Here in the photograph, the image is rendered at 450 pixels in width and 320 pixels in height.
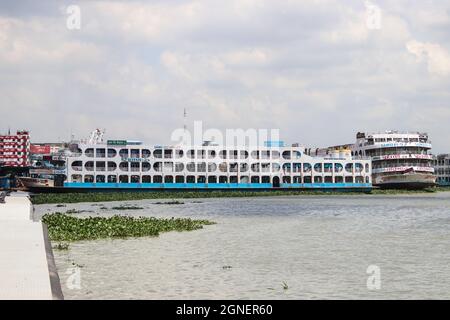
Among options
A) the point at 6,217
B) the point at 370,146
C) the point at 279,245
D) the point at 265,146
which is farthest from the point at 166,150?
the point at 279,245

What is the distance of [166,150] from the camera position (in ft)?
340

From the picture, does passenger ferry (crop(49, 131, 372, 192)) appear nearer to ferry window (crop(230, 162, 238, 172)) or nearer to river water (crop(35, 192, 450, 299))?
ferry window (crop(230, 162, 238, 172))

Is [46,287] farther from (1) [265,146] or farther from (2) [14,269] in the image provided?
(1) [265,146]

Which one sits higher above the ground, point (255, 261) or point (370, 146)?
point (370, 146)

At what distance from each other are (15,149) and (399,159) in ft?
432

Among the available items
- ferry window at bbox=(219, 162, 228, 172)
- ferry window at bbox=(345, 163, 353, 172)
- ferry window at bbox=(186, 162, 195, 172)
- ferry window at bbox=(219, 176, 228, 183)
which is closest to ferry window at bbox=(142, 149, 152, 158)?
ferry window at bbox=(186, 162, 195, 172)

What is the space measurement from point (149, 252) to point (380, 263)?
9.00 m

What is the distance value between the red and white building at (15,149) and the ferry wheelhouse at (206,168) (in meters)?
99.8

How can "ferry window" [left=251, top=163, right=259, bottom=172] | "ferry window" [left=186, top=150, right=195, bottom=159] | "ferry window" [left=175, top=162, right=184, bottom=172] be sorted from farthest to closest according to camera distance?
"ferry window" [left=251, top=163, right=259, bottom=172]
"ferry window" [left=186, top=150, right=195, bottom=159]
"ferry window" [left=175, top=162, right=184, bottom=172]

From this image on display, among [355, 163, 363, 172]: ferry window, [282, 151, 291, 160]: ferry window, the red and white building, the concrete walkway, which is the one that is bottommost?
the concrete walkway

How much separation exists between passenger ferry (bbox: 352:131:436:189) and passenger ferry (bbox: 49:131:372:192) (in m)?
5.58

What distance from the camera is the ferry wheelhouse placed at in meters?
99.5

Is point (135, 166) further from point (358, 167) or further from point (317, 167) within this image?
point (358, 167)

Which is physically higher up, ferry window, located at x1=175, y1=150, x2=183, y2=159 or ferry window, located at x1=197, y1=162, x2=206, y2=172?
ferry window, located at x1=175, y1=150, x2=183, y2=159
